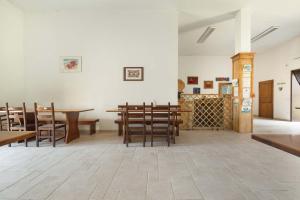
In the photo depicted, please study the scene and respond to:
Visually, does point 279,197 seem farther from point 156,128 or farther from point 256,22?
point 256,22

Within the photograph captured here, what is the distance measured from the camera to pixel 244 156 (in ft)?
10.2

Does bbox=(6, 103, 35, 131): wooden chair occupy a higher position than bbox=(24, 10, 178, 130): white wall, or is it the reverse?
bbox=(24, 10, 178, 130): white wall

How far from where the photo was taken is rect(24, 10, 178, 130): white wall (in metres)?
5.46

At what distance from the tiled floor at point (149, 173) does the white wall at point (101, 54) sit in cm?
202

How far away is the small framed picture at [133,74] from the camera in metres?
5.48

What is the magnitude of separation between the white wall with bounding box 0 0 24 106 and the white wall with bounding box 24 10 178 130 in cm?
19

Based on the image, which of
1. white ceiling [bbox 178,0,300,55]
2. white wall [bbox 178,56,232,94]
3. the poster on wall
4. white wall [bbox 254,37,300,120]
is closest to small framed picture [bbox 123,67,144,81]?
white ceiling [bbox 178,0,300,55]

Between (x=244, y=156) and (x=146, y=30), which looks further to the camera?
(x=146, y=30)

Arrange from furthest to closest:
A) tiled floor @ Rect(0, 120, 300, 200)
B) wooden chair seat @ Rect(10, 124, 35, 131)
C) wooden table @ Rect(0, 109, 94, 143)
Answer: wooden table @ Rect(0, 109, 94, 143) < wooden chair seat @ Rect(10, 124, 35, 131) < tiled floor @ Rect(0, 120, 300, 200)

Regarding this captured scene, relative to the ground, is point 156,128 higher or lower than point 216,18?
lower

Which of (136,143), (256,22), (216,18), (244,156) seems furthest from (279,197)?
(256,22)

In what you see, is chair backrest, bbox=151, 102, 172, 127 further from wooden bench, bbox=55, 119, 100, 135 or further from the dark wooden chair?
the dark wooden chair

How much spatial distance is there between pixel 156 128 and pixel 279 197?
2339 millimetres

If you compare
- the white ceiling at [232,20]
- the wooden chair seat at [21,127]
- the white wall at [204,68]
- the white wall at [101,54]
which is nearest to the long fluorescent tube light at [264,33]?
the white ceiling at [232,20]
